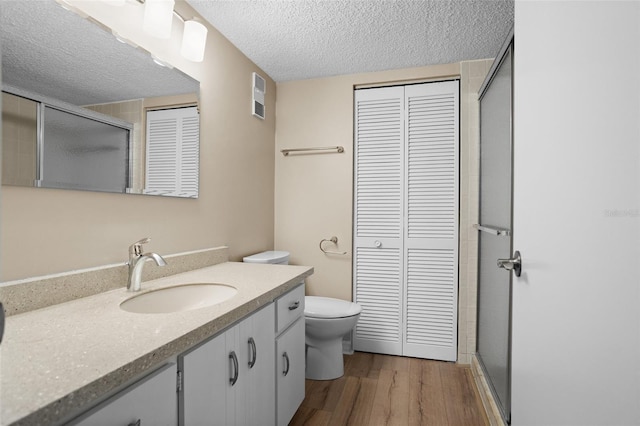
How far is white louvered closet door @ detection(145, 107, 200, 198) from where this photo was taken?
1626mm

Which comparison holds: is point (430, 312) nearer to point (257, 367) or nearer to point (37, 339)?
point (257, 367)

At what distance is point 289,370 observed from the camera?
1.71 meters

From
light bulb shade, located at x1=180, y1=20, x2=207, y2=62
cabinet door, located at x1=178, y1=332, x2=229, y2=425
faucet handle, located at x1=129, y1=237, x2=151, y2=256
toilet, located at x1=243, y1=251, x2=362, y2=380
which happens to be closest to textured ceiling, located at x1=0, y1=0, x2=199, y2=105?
light bulb shade, located at x1=180, y1=20, x2=207, y2=62

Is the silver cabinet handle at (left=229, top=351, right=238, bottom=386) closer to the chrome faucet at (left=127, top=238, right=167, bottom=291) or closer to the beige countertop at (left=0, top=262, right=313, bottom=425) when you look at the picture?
the beige countertop at (left=0, top=262, right=313, bottom=425)

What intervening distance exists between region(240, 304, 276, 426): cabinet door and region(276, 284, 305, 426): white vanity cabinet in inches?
2.5

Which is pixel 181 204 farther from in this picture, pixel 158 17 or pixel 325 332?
pixel 325 332

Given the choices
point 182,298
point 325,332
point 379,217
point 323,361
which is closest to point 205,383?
point 182,298

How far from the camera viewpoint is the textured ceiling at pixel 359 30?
1.94 m

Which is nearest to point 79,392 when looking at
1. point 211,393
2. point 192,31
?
point 211,393

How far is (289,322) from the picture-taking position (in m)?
1.71

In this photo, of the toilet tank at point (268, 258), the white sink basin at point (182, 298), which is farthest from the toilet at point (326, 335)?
the white sink basin at point (182, 298)

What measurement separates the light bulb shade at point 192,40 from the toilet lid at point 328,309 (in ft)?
5.40

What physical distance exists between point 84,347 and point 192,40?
5.03ft

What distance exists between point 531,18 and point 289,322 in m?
1.52
